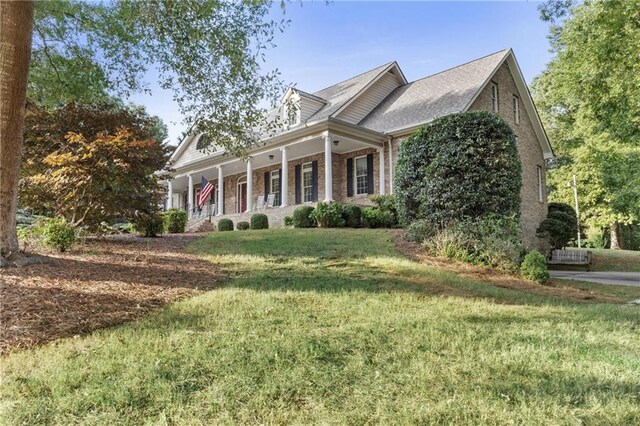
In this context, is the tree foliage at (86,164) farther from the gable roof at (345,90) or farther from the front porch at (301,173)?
the gable roof at (345,90)

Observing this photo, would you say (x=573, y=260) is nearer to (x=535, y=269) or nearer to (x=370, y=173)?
(x=370, y=173)

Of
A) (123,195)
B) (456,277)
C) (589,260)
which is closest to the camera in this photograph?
(456,277)

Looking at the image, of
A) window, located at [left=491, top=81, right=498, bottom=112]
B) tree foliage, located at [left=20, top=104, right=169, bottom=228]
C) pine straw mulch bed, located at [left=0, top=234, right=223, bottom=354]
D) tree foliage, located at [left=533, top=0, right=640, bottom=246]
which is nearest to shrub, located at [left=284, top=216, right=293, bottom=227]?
tree foliage, located at [left=20, top=104, right=169, bottom=228]

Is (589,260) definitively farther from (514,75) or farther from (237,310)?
(237,310)

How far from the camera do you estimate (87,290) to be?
4.84 m

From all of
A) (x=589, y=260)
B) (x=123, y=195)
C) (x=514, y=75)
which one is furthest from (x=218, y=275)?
(x=514, y=75)

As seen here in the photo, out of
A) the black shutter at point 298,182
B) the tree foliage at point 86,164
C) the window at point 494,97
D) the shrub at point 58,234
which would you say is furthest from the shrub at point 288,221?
the window at point 494,97

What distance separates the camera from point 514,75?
58.2ft

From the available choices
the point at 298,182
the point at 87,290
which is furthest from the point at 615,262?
the point at 87,290

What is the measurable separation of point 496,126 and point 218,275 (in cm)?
684

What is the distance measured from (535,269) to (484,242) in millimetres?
1143

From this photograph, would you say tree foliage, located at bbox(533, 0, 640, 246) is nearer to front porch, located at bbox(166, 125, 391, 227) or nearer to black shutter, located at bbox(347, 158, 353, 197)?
front porch, located at bbox(166, 125, 391, 227)

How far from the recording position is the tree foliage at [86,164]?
25.8 feet

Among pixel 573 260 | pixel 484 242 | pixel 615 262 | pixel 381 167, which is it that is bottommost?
pixel 615 262
